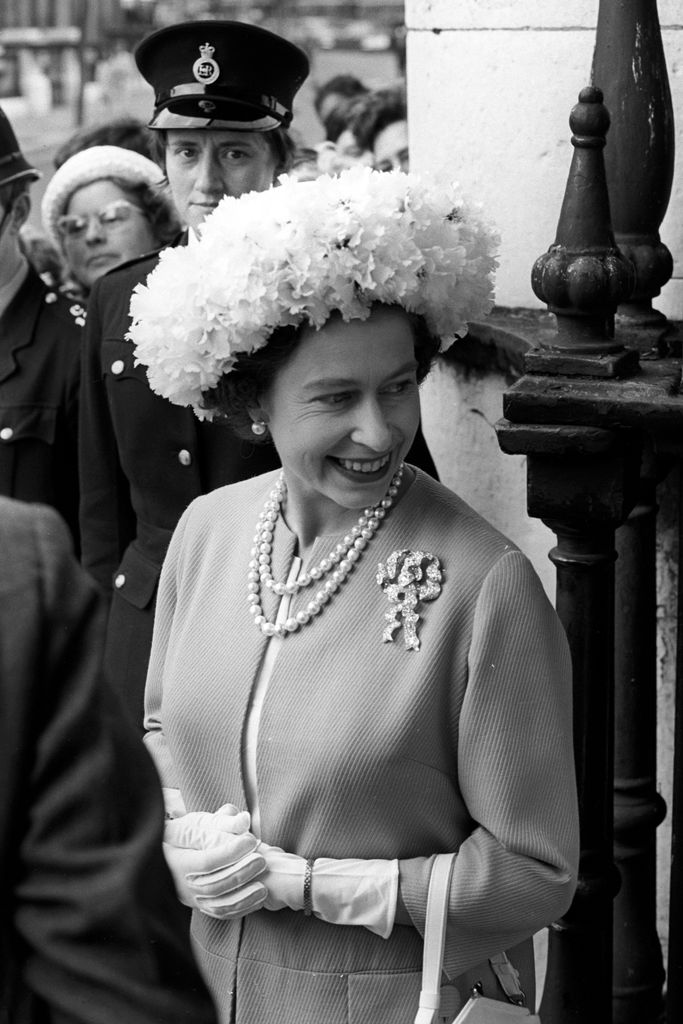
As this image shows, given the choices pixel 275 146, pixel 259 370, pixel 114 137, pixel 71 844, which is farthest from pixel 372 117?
pixel 71 844

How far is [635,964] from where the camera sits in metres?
3.38

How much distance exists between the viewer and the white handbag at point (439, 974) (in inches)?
83.6

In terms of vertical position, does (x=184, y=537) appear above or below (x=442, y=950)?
above

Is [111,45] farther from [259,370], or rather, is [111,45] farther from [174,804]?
[174,804]

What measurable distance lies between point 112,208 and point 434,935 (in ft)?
9.08

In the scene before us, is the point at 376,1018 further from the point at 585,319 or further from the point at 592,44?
the point at 592,44

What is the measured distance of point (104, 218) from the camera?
14.5ft

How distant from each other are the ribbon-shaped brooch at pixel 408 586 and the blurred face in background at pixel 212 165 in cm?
116

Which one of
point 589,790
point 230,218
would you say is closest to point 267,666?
point 230,218


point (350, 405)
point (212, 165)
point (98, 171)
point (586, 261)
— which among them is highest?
point (98, 171)

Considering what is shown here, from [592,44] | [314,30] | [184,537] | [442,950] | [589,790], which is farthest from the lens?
[314,30]

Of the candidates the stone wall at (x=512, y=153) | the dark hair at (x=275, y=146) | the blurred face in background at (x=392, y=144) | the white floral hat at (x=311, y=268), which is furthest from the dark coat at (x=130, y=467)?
the blurred face in background at (x=392, y=144)

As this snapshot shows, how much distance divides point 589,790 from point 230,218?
1.19 meters

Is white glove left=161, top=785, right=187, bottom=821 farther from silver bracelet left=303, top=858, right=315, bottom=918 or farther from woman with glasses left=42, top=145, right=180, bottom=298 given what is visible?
woman with glasses left=42, top=145, right=180, bottom=298
